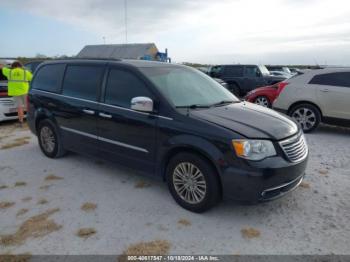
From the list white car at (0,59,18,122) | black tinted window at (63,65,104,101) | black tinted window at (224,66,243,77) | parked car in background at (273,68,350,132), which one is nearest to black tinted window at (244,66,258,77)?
black tinted window at (224,66,243,77)

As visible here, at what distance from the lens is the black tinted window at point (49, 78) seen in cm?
512

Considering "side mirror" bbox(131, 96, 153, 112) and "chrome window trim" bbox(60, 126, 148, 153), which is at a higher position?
"side mirror" bbox(131, 96, 153, 112)

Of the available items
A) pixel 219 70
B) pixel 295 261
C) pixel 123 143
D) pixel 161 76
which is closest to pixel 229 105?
pixel 161 76

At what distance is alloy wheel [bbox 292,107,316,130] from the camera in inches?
285

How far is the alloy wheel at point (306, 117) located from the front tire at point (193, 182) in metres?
4.92

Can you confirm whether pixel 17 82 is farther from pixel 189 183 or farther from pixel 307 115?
pixel 307 115

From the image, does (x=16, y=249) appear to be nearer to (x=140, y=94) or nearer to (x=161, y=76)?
(x=140, y=94)

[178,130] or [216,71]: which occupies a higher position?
[216,71]

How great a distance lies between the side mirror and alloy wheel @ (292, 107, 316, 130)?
5.04 m

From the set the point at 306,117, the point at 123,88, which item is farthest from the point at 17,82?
the point at 306,117

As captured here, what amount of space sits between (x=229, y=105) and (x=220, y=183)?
1.29 meters

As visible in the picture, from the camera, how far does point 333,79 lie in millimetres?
7074

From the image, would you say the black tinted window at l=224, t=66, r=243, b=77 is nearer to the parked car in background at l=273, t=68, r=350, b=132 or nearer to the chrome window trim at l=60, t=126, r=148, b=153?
the parked car in background at l=273, t=68, r=350, b=132

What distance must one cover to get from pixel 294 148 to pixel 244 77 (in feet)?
39.2
